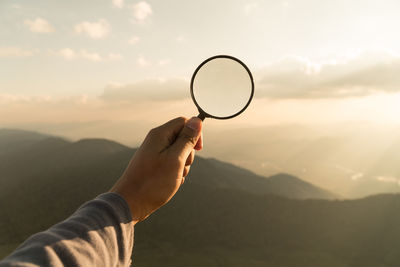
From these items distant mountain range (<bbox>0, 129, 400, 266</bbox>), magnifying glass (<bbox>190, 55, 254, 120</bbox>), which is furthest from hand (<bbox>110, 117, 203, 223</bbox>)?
distant mountain range (<bbox>0, 129, 400, 266</bbox>)

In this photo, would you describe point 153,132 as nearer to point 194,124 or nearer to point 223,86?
point 194,124

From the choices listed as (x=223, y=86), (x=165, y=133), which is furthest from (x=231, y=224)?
(x=165, y=133)

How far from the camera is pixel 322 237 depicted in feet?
245

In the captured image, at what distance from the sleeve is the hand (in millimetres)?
379

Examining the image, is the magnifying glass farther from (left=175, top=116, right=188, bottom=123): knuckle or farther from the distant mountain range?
the distant mountain range

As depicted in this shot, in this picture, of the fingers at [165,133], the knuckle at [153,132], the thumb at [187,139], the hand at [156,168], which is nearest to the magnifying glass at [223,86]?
the thumb at [187,139]

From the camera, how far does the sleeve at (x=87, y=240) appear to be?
2.01 m

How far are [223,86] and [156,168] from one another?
118 inches

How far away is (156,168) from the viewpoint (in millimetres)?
3572

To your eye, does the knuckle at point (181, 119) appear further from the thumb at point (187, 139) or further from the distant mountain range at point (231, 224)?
the distant mountain range at point (231, 224)

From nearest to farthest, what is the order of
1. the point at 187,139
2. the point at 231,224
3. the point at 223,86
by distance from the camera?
the point at 187,139, the point at 223,86, the point at 231,224

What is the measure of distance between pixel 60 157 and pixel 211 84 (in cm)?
18295

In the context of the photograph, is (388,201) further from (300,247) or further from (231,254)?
(231,254)

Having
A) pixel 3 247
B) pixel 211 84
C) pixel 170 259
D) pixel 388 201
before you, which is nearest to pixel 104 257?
pixel 211 84
